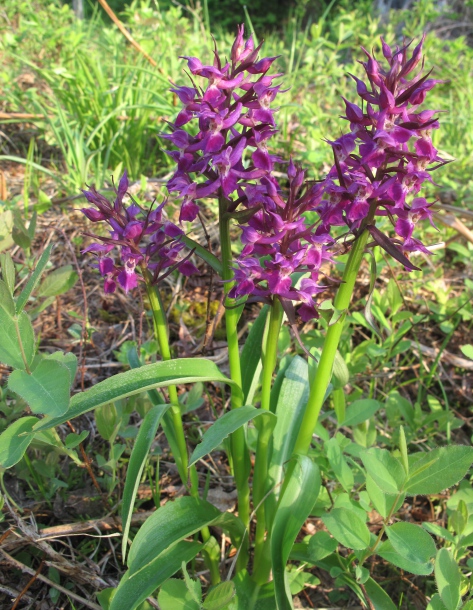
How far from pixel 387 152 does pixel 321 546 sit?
1152 millimetres

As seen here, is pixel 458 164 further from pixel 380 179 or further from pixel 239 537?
pixel 239 537

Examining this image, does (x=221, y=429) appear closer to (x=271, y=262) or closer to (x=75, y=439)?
(x=271, y=262)

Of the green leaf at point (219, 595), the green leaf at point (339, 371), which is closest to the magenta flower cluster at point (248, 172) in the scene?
the green leaf at point (339, 371)

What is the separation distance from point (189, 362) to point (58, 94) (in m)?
3.81

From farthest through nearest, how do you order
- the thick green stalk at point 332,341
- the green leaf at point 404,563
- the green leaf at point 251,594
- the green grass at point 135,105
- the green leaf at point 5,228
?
the green grass at point 135,105, the green leaf at point 5,228, the green leaf at point 251,594, the thick green stalk at point 332,341, the green leaf at point 404,563

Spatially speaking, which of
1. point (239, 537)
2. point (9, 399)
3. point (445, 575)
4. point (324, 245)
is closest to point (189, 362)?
point (324, 245)

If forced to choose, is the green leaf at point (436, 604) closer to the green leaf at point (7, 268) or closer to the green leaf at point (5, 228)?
the green leaf at point (7, 268)

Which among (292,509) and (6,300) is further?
(292,509)

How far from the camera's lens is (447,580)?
139 cm

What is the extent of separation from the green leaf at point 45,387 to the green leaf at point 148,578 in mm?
506

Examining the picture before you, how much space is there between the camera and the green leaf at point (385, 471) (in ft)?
4.57

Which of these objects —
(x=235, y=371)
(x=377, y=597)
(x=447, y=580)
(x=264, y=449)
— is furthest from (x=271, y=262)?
(x=377, y=597)

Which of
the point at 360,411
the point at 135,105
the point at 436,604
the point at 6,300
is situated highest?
the point at 135,105

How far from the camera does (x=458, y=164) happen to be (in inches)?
153
